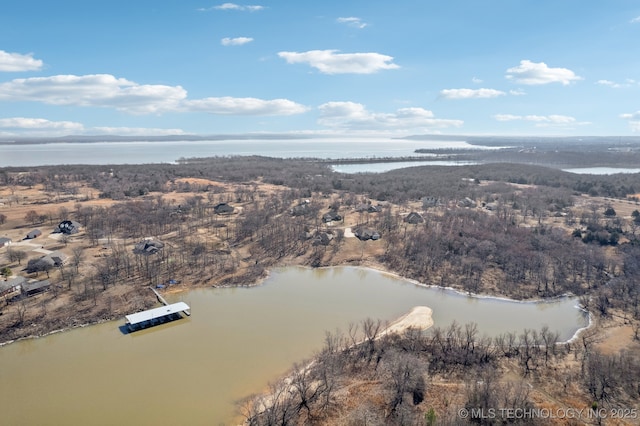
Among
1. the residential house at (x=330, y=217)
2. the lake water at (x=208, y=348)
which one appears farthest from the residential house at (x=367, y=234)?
the lake water at (x=208, y=348)

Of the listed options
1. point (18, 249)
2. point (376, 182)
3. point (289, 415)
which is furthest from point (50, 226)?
point (376, 182)

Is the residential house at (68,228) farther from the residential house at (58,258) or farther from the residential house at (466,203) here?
the residential house at (466,203)

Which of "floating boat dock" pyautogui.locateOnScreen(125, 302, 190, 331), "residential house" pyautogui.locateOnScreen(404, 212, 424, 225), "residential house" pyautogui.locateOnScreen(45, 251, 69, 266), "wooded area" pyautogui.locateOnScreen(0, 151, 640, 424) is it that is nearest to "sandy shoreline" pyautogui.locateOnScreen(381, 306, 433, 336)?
"wooded area" pyautogui.locateOnScreen(0, 151, 640, 424)

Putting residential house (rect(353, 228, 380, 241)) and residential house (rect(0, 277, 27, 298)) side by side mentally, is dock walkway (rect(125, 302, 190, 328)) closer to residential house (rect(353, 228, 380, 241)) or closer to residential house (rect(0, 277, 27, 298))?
residential house (rect(0, 277, 27, 298))

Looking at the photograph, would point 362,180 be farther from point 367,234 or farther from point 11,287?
point 11,287

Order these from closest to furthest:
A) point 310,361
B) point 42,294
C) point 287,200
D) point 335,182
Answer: point 310,361 < point 42,294 < point 287,200 < point 335,182

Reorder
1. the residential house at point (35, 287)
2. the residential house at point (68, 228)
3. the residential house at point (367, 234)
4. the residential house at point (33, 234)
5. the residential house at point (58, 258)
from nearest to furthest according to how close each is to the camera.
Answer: the residential house at point (35, 287) < the residential house at point (58, 258) < the residential house at point (33, 234) < the residential house at point (68, 228) < the residential house at point (367, 234)

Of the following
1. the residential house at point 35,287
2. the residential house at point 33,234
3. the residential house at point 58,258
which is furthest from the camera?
the residential house at point 33,234

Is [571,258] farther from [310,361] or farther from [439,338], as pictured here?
[310,361]
